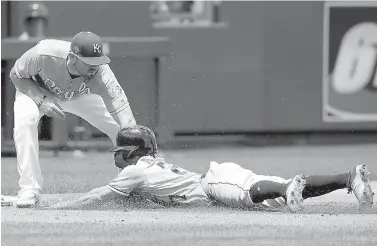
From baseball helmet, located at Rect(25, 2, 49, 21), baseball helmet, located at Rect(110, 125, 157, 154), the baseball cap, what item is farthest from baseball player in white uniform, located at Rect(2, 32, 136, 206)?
baseball helmet, located at Rect(25, 2, 49, 21)

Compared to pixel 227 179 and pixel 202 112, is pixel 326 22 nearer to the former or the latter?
pixel 202 112

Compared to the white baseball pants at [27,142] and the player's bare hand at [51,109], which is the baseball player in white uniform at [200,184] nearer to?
the white baseball pants at [27,142]

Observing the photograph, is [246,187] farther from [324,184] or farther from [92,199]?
[92,199]

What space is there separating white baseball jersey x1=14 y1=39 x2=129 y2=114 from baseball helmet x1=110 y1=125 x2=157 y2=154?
2.21 ft

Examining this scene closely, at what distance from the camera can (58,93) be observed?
24.4ft

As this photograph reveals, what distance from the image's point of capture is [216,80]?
13.8 meters

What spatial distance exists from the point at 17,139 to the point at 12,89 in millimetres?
5826

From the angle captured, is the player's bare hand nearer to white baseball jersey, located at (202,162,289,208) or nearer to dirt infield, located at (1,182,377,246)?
dirt infield, located at (1,182,377,246)

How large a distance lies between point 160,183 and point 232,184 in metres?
0.50

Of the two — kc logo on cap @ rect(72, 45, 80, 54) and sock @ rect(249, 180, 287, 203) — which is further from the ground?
kc logo on cap @ rect(72, 45, 80, 54)

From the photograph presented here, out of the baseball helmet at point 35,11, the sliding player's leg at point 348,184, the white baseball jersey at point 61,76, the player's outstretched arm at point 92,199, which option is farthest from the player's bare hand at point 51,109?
the baseball helmet at point 35,11

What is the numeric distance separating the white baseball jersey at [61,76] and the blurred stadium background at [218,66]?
4.84m

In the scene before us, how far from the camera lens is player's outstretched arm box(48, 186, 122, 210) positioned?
259 inches

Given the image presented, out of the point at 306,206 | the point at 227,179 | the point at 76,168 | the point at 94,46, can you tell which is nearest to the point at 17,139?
the point at 94,46
